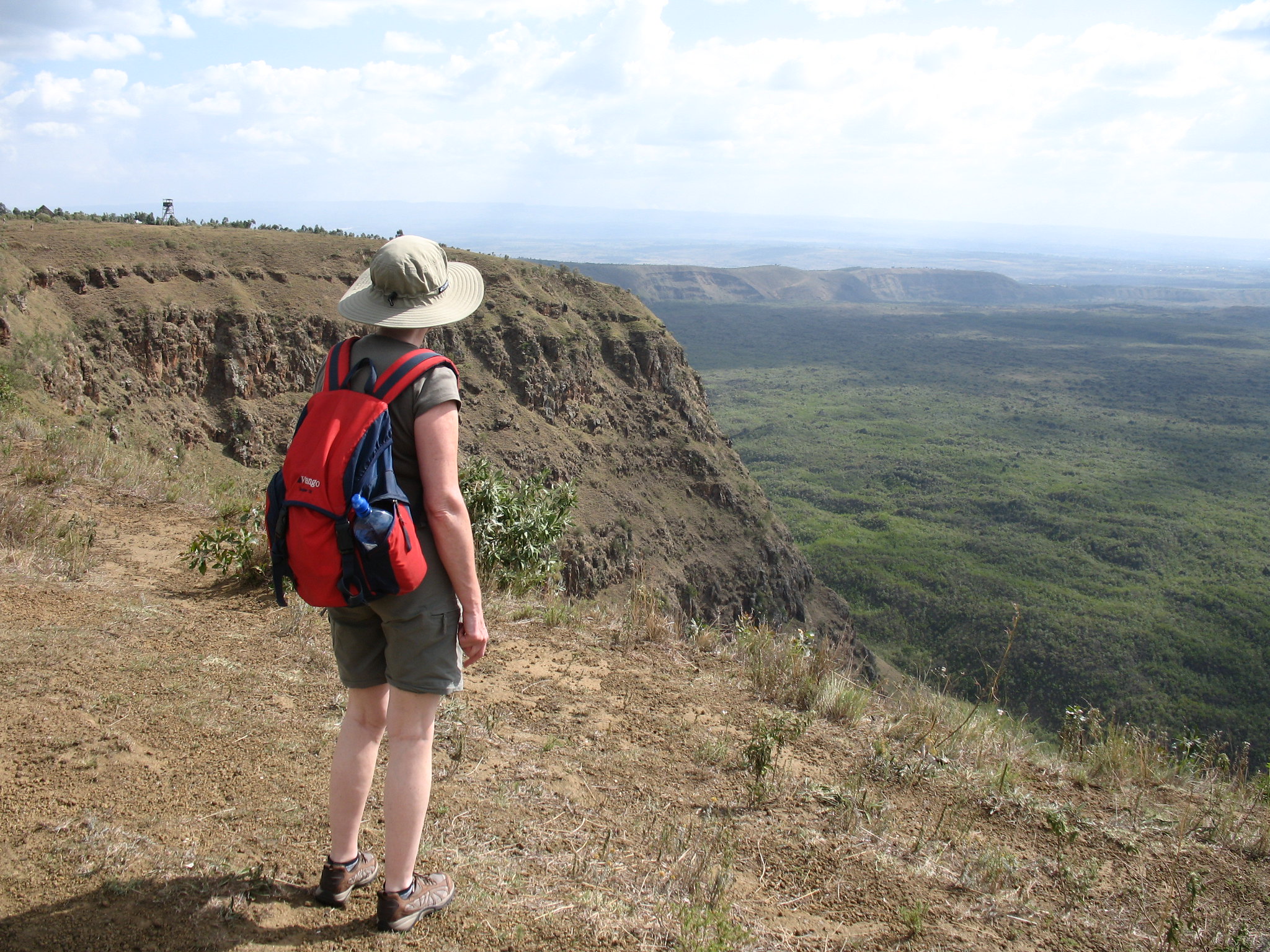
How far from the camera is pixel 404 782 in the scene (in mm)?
2133

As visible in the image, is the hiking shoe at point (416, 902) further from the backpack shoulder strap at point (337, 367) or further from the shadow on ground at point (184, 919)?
the backpack shoulder strap at point (337, 367)

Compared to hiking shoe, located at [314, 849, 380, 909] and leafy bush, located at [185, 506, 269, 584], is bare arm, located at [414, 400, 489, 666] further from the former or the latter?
leafy bush, located at [185, 506, 269, 584]

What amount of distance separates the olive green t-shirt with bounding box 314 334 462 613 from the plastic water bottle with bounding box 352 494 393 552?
0.45 ft

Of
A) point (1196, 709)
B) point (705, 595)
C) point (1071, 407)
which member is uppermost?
point (1071, 407)

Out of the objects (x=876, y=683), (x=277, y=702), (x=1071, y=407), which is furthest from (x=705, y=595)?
(x=1071, y=407)

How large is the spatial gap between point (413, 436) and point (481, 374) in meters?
29.5

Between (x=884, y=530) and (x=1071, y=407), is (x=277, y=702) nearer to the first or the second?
(x=884, y=530)

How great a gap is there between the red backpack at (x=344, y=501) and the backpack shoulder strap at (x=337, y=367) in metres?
0.06

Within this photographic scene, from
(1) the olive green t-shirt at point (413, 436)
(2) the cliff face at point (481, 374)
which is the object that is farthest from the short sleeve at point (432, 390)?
(2) the cliff face at point (481, 374)

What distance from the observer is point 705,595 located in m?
32.4

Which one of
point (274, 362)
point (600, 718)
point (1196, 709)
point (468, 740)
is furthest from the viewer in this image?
point (1196, 709)

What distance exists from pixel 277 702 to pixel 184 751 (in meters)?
0.54

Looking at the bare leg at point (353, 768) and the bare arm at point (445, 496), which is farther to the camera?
the bare leg at point (353, 768)

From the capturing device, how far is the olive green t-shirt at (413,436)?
206 centimetres
